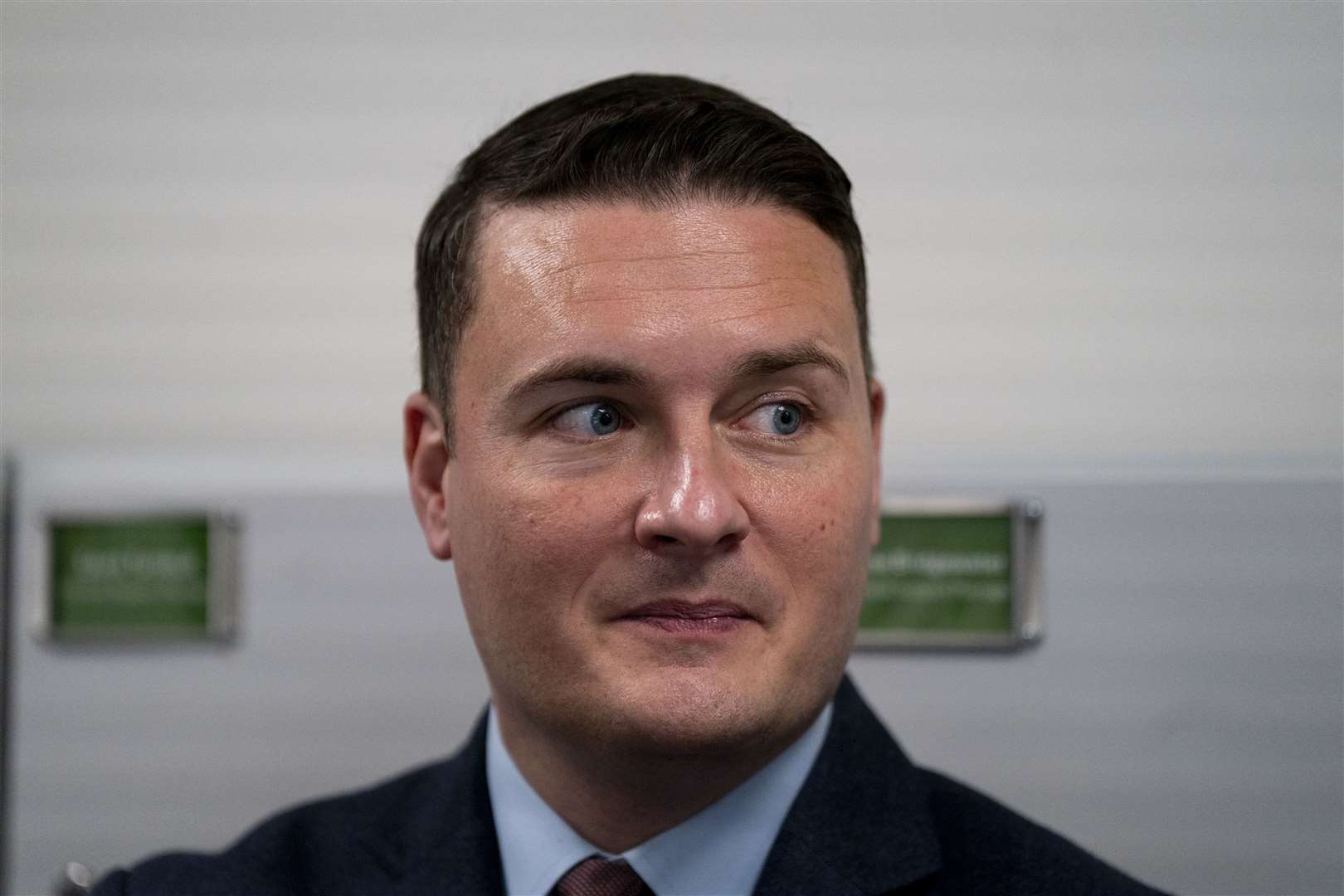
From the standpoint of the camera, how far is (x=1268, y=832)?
2.20 meters

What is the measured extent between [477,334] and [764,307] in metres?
0.39

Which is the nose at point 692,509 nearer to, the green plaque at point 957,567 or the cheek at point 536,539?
the cheek at point 536,539

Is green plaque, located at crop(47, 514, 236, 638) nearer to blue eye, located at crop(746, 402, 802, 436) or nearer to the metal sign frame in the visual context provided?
the metal sign frame

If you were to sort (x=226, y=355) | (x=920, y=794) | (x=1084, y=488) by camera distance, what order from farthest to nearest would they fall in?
(x=226, y=355) → (x=1084, y=488) → (x=920, y=794)

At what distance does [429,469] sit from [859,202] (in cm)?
98

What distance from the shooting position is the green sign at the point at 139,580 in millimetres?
2346

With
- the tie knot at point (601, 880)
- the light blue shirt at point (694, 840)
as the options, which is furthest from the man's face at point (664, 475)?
the tie knot at point (601, 880)

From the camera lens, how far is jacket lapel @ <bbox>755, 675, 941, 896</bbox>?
158 cm

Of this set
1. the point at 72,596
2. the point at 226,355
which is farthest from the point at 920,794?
the point at 72,596

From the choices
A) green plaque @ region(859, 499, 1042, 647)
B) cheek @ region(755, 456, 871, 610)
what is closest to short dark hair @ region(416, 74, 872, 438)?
cheek @ region(755, 456, 871, 610)

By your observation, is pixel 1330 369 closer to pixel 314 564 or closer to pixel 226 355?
pixel 314 564

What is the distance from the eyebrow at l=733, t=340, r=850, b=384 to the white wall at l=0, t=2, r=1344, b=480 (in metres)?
0.70

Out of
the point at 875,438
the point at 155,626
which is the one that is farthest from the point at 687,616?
the point at 155,626

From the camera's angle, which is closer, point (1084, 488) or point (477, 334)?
point (477, 334)
